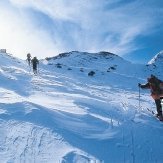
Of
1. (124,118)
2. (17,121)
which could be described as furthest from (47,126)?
(124,118)

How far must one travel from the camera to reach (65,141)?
373 inches

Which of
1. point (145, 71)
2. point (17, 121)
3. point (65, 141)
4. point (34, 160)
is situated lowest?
point (34, 160)

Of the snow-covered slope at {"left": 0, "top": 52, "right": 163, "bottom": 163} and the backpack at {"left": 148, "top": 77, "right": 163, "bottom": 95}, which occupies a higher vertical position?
the backpack at {"left": 148, "top": 77, "right": 163, "bottom": 95}

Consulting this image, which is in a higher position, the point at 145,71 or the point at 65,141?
the point at 145,71

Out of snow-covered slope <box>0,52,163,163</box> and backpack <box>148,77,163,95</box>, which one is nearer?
snow-covered slope <box>0,52,163,163</box>

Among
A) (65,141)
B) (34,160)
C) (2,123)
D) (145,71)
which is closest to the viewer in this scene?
(34,160)

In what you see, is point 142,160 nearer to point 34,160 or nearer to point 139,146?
point 139,146

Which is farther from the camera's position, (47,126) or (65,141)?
(47,126)

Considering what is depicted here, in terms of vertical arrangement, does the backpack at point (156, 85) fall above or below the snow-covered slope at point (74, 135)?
above

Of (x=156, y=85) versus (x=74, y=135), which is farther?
(x=156, y=85)

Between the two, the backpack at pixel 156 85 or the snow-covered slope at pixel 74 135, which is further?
the backpack at pixel 156 85

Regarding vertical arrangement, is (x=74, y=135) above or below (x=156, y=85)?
below

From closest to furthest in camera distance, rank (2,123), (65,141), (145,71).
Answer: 1. (65,141)
2. (2,123)
3. (145,71)

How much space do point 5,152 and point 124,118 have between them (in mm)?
6334
